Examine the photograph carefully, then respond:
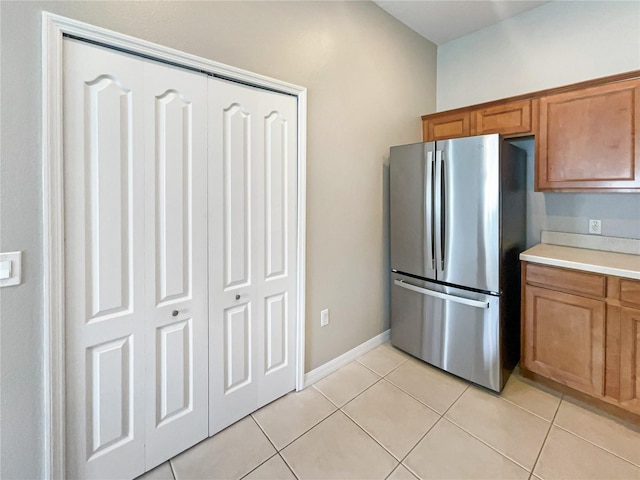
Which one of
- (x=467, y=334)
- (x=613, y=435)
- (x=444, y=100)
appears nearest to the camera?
(x=613, y=435)

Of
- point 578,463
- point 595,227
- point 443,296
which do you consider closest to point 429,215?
point 443,296

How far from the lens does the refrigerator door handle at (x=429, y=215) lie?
220cm

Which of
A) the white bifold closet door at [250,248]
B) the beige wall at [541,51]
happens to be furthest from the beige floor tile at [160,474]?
the beige wall at [541,51]

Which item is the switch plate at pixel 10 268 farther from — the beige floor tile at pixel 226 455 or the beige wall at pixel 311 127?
the beige floor tile at pixel 226 455

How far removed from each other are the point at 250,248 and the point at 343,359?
1257 millimetres

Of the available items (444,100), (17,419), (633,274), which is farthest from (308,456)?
(444,100)

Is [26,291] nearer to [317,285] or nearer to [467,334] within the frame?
[317,285]

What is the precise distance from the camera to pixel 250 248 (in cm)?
174

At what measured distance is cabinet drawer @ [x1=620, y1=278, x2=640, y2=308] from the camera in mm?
1621

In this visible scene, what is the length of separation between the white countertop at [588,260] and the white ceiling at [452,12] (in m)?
2.01

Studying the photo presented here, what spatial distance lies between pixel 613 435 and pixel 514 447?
0.61 m

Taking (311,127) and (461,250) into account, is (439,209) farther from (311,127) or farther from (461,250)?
(311,127)

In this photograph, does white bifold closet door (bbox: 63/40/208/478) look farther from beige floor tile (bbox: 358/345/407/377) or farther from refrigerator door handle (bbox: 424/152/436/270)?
refrigerator door handle (bbox: 424/152/436/270)

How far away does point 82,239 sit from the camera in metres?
1.21
